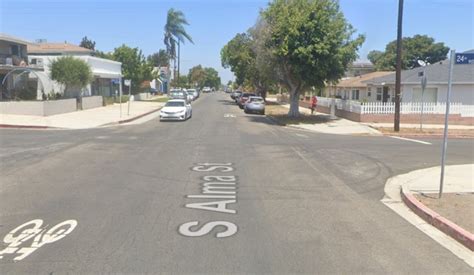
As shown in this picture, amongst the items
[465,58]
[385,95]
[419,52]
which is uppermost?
[419,52]

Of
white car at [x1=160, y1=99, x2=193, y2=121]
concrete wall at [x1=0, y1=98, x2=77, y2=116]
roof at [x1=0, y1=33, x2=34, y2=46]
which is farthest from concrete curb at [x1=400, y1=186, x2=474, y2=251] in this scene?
roof at [x1=0, y1=33, x2=34, y2=46]

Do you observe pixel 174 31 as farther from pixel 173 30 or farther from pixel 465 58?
pixel 465 58

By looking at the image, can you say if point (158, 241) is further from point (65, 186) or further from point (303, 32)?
point (303, 32)

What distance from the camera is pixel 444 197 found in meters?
9.13

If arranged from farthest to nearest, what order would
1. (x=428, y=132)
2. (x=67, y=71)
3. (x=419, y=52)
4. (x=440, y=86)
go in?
(x=419, y=52), (x=67, y=71), (x=440, y=86), (x=428, y=132)

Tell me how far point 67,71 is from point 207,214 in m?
34.2

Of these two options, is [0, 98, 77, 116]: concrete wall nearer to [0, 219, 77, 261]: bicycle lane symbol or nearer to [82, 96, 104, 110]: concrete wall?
[82, 96, 104, 110]: concrete wall

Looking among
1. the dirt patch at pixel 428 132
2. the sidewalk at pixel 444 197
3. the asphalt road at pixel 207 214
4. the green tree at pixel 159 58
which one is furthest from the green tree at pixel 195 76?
the sidewalk at pixel 444 197

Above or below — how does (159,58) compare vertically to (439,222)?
above

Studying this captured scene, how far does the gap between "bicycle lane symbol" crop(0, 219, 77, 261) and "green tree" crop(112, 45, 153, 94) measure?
6143cm

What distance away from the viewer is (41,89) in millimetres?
40969

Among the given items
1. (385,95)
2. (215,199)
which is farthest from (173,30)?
(215,199)

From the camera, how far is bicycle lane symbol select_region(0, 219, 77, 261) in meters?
6.03

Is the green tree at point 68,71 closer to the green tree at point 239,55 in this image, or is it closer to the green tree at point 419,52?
the green tree at point 239,55
